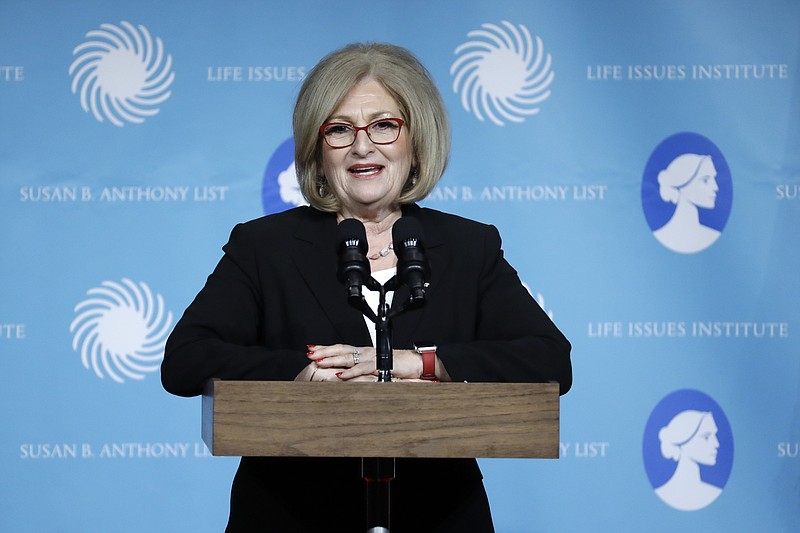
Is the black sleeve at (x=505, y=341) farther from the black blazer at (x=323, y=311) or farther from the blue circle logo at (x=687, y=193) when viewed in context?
the blue circle logo at (x=687, y=193)

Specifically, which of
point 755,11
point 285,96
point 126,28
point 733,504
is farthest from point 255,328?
point 755,11

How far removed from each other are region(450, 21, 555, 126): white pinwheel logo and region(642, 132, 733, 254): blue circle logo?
493mm

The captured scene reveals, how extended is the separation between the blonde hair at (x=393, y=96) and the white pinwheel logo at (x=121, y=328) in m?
1.52

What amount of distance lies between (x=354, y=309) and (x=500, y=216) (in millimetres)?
1704

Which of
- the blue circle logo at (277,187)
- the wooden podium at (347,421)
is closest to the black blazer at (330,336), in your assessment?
the wooden podium at (347,421)

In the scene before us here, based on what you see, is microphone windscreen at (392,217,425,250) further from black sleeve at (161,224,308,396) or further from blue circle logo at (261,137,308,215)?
blue circle logo at (261,137,308,215)

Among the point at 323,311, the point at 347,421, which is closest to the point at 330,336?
the point at 323,311

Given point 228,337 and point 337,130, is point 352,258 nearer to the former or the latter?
point 228,337

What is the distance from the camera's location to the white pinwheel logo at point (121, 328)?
3758 mm

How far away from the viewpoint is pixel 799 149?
3.81 meters

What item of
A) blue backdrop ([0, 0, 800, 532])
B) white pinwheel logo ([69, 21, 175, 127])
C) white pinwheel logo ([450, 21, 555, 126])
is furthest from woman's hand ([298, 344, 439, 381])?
white pinwheel logo ([69, 21, 175, 127])

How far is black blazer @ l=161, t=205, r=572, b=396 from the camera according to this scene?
2.01 meters

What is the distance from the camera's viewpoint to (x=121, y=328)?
148 inches

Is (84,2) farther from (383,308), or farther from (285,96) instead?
(383,308)
